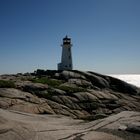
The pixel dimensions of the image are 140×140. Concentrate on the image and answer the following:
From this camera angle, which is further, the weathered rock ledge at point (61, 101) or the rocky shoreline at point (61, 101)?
the weathered rock ledge at point (61, 101)

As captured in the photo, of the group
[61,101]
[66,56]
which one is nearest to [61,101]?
[61,101]

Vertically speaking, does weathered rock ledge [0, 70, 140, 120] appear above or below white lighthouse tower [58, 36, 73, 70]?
below

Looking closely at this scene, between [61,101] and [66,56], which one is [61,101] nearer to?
[61,101]

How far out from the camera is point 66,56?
58.7 metres

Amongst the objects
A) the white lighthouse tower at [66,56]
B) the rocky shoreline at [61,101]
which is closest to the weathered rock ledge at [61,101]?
the rocky shoreline at [61,101]

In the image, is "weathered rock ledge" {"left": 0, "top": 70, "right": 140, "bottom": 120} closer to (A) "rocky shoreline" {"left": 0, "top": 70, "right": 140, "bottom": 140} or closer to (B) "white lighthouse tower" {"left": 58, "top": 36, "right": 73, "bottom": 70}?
(A) "rocky shoreline" {"left": 0, "top": 70, "right": 140, "bottom": 140}

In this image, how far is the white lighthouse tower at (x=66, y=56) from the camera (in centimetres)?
5791

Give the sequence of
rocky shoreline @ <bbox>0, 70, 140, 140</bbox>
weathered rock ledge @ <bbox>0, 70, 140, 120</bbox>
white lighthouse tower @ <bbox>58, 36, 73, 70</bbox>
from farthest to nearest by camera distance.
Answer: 1. white lighthouse tower @ <bbox>58, 36, 73, 70</bbox>
2. weathered rock ledge @ <bbox>0, 70, 140, 120</bbox>
3. rocky shoreline @ <bbox>0, 70, 140, 140</bbox>

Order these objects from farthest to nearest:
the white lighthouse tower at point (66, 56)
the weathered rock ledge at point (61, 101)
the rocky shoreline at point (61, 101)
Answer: the white lighthouse tower at point (66, 56) < the weathered rock ledge at point (61, 101) < the rocky shoreline at point (61, 101)

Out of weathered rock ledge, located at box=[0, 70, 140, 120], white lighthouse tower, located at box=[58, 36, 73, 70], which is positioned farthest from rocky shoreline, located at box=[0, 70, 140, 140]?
white lighthouse tower, located at box=[58, 36, 73, 70]

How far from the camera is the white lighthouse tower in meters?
57.9

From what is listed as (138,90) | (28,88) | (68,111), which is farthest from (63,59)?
(68,111)

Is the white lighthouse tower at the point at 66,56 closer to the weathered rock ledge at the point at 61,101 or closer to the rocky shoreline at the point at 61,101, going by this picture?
the rocky shoreline at the point at 61,101

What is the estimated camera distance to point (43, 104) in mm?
23172
